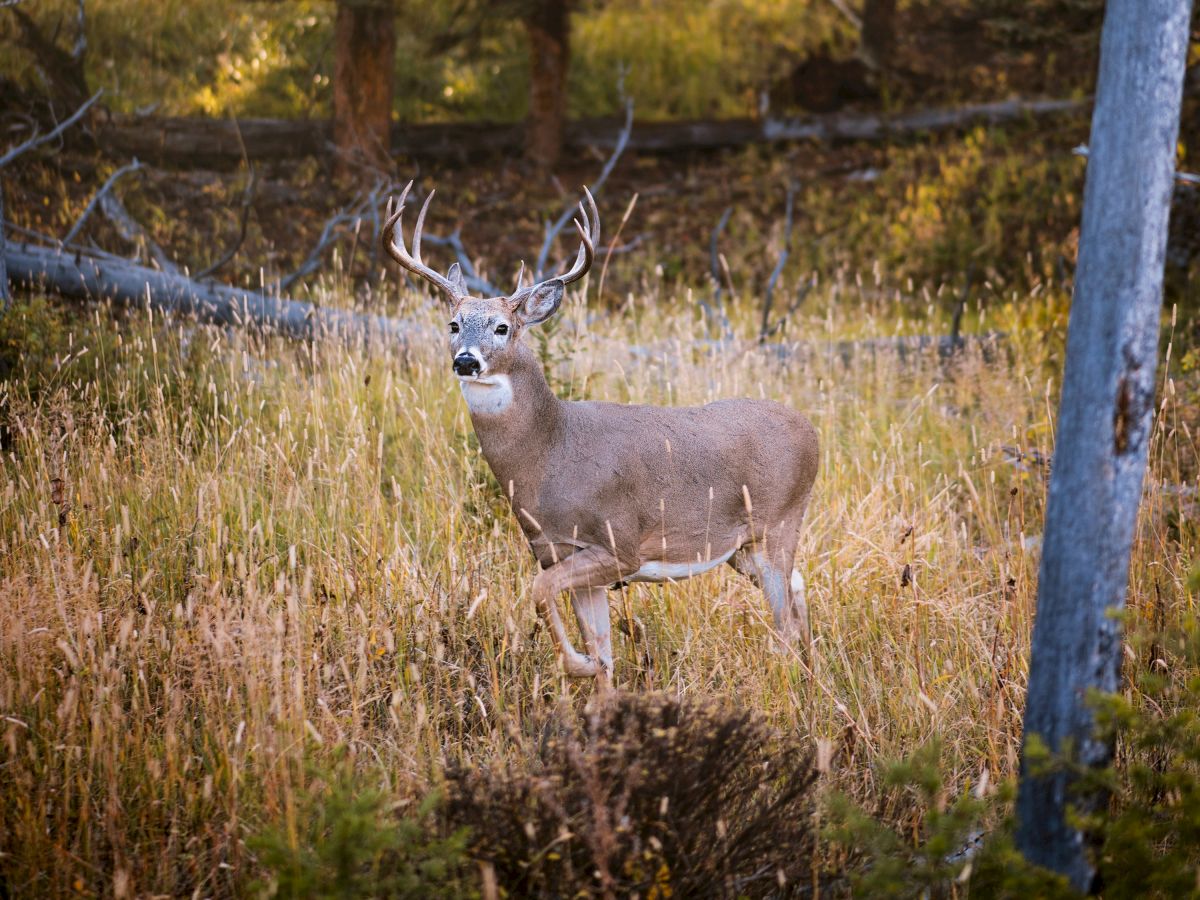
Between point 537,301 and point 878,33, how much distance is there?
48.4 feet

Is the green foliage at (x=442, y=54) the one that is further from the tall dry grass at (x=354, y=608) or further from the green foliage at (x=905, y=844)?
the green foliage at (x=905, y=844)

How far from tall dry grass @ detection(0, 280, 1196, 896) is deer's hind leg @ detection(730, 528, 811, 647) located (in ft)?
0.40

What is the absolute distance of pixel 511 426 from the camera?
450cm

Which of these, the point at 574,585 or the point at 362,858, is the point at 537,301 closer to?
the point at 574,585

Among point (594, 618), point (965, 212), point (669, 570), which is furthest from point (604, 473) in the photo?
point (965, 212)

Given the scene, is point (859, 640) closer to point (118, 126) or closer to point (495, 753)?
point (495, 753)

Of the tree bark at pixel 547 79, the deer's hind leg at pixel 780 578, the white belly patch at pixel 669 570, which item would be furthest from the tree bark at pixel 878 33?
the white belly patch at pixel 669 570

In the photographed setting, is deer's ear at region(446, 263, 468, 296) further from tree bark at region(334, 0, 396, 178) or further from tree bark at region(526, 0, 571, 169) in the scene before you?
tree bark at region(526, 0, 571, 169)

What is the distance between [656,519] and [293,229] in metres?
9.91

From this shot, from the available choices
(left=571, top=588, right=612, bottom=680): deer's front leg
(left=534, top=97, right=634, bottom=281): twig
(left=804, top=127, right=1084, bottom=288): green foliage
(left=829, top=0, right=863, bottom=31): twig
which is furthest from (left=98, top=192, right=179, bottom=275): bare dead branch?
(left=829, top=0, right=863, bottom=31): twig

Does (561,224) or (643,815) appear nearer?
(643,815)

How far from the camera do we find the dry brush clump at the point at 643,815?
3010 millimetres

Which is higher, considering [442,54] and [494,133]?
[442,54]

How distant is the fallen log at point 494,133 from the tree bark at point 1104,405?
38.5 feet
